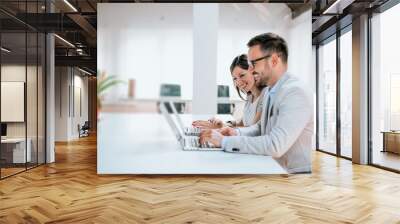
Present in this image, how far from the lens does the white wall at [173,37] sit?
6184 mm

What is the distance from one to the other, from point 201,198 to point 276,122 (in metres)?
1.57

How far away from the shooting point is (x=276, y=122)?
214 inches

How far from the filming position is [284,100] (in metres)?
5.44

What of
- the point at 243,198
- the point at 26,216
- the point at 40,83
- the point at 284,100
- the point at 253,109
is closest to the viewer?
the point at 26,216

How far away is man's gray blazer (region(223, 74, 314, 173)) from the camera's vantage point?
217 inches

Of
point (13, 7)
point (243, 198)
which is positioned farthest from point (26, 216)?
point (13, 7)

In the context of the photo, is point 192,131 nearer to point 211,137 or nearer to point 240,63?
point 211,137

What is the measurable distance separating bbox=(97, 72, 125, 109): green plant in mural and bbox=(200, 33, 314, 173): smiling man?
1.66m

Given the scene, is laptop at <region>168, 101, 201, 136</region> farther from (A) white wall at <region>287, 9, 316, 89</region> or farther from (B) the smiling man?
(A) white wall at <region>287, 9, 316, 89</region>

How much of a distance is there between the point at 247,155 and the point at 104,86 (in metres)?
2.54

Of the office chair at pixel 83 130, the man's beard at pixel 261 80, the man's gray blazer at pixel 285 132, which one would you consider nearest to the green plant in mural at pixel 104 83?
the man's gray blazer at pixel 285 132

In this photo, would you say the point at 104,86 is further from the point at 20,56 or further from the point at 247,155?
the point at 247,155

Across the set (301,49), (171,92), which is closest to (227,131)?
(171,92)

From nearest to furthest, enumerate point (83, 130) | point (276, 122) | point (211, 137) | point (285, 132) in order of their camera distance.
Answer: point (276, 122) < point (285, 132) < point (211, 137) < point (83, 130)
